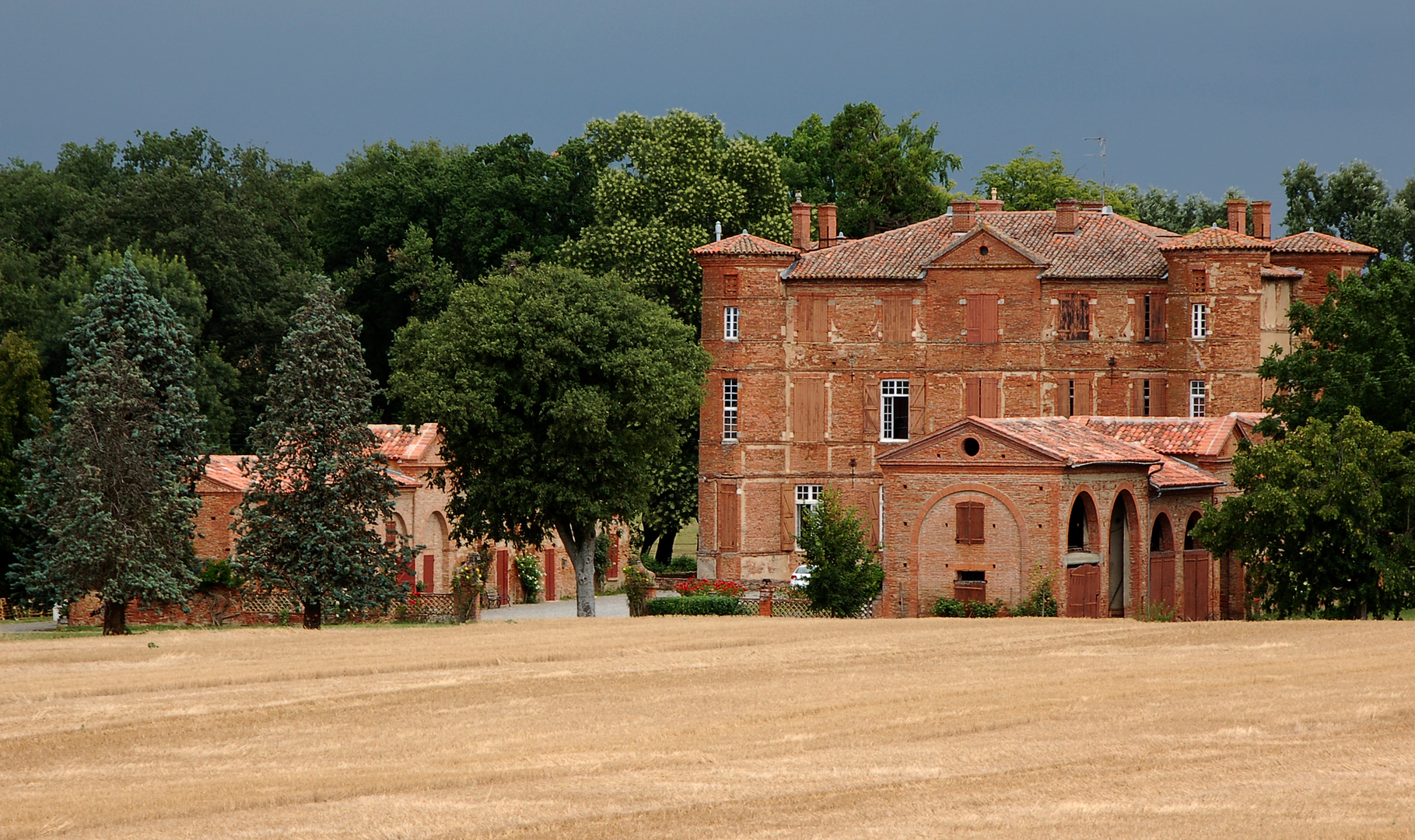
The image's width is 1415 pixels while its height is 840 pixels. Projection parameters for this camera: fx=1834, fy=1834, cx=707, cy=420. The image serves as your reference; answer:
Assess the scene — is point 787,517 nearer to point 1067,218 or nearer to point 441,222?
point 1067,218

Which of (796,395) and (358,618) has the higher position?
(796,395)

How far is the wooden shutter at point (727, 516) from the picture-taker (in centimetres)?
6394

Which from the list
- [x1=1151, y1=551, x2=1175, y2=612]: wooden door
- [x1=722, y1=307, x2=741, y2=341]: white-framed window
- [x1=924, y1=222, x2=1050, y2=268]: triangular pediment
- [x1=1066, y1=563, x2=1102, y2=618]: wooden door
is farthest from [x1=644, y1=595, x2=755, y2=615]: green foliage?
[x1=924, y1=222, x2=1050, y2=268]: triangular pediment

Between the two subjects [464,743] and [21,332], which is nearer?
[464,743]

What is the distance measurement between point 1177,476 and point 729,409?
61.8ft

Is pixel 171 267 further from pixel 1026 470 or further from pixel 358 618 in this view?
pixel 1026 470

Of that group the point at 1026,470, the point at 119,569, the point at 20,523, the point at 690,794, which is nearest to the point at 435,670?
the point at 690,794

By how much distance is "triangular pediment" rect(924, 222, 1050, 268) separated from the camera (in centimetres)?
6400

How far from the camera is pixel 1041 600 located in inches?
1836

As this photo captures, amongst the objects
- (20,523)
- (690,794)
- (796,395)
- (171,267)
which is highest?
(171,267)

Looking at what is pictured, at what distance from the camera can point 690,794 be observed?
797 inches

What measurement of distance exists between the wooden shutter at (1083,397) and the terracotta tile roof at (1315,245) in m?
8.17

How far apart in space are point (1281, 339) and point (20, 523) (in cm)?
4148

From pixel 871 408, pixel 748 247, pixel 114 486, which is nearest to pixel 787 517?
→ pixel 871 408
